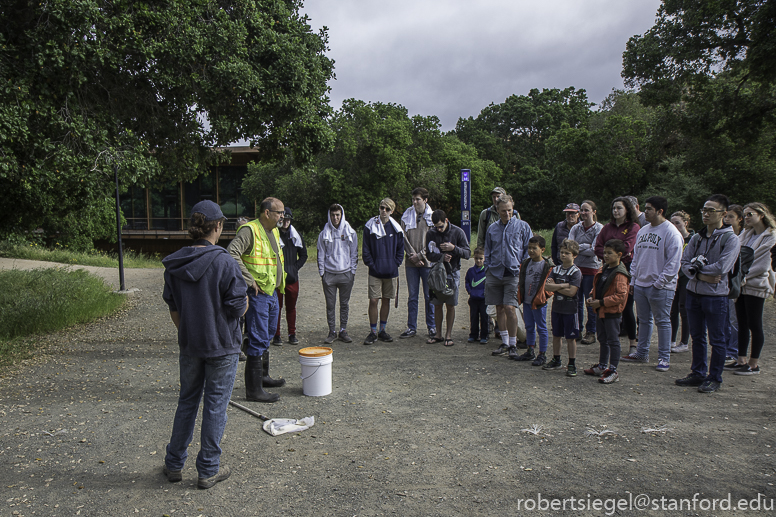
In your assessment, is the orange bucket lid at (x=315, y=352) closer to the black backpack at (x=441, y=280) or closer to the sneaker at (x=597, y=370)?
the black backpack at (x=441, y=280)

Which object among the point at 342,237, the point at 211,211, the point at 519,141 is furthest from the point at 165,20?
the point at 519,141

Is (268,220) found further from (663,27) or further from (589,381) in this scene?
(663,27)

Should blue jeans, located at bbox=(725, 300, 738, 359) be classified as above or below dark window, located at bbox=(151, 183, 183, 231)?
below

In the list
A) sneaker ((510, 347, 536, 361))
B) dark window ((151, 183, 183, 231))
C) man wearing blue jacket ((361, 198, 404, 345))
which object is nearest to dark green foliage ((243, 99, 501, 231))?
dark window ((151, 183, 183, 231))

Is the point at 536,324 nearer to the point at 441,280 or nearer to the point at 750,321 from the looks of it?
the point at 441,280

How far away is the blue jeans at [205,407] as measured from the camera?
11.4 feet

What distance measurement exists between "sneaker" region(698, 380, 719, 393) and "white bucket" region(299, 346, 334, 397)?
384 centimetres

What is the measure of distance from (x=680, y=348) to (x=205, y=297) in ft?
21.2

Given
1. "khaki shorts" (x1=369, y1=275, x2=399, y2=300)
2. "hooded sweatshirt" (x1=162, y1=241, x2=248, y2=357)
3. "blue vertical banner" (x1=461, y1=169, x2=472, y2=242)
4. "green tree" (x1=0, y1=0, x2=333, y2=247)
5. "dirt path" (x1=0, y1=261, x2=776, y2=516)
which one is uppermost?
"green tree" (x1=0, y1=0, x2=333, y2=247)

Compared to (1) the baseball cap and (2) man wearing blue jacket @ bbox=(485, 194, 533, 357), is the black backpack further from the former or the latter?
(1) the baseball cap

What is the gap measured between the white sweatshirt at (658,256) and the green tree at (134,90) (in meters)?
6.05

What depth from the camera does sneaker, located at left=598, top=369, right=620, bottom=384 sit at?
559 centimetres

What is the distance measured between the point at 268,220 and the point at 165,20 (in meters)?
4.41

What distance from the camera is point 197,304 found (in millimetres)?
3422
